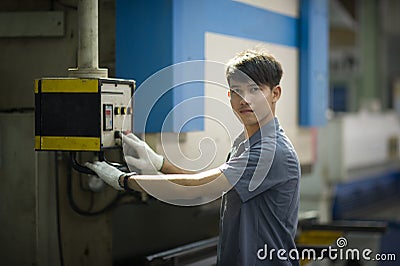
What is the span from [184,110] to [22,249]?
2.39 ft

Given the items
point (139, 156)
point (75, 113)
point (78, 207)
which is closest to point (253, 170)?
point (139, 156)

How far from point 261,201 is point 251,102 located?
27 cm

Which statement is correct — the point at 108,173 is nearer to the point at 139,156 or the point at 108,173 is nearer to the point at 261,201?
the point at 139,156

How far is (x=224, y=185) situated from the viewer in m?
1.70

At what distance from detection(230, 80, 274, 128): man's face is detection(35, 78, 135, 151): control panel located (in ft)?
1.24

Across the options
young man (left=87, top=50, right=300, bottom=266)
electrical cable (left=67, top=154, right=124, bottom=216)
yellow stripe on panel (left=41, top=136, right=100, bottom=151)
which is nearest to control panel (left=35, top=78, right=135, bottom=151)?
yellow stripe on panel (left=41, top=136, right=100, bottom=151)

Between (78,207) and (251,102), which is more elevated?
(251,102)

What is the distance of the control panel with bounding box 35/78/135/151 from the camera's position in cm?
185

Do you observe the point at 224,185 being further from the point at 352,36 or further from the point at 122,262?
the point at 352,36

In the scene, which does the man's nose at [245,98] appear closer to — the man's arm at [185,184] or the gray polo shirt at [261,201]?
the gray polo shirt at [261,201]

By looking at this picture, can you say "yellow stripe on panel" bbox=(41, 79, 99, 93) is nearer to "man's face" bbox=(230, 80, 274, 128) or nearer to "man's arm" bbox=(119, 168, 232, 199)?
"man's arm" bbox=(119, 168, 232, 199)

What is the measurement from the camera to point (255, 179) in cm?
169

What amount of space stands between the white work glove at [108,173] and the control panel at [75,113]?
0.17 feet

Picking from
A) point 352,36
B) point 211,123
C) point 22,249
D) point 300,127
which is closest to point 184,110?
point 211,123
